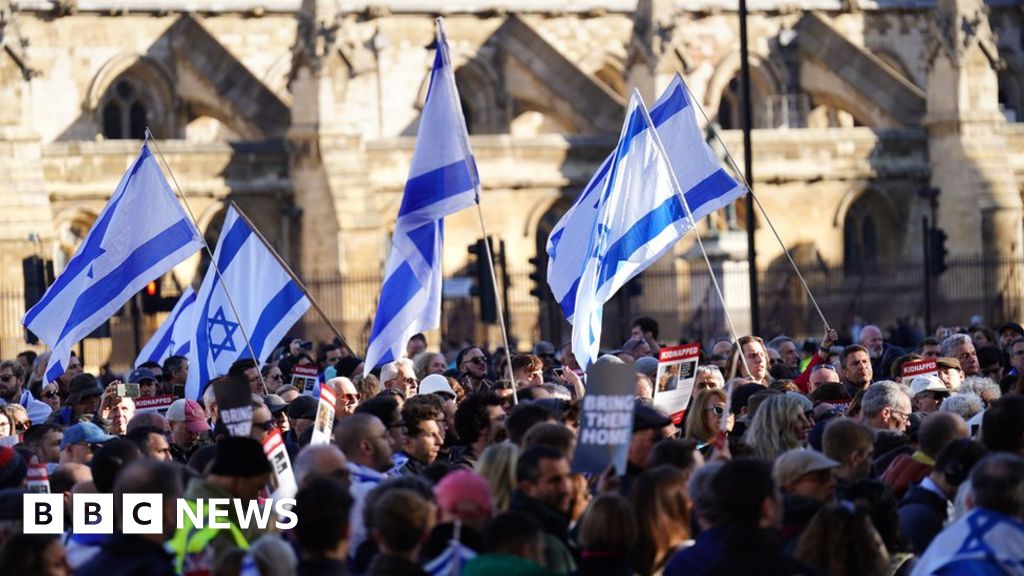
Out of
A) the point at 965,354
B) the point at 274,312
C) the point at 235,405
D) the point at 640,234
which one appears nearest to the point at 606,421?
the point at 235,405

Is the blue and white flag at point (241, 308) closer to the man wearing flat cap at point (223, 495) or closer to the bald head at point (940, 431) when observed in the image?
the bald head at point (940, 431)

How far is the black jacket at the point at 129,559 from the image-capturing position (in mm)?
7820

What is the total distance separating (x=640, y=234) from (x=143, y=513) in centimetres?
739

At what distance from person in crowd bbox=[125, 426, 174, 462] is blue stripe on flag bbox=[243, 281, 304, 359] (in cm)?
691

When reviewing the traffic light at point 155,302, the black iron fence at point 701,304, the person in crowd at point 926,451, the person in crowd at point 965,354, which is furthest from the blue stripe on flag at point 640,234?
the black iron fence at point 701,304

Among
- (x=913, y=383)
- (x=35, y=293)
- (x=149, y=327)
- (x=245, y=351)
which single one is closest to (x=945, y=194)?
(x=149, y=327)

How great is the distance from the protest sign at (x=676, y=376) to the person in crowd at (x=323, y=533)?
5.01 metres

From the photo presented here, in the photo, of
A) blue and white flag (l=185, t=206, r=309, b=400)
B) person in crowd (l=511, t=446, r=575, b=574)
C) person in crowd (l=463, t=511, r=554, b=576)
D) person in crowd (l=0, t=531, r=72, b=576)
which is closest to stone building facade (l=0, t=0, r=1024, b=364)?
blue and white flag (l=185, t=206, r=309, b=400)

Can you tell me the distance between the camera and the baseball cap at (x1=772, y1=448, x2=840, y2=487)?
8.92m

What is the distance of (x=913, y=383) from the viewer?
1373 cm

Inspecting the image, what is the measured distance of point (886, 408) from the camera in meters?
11.4

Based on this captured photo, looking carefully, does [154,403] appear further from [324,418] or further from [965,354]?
[965,354]

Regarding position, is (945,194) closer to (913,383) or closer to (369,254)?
(369,254)

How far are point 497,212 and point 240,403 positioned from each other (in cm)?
2826
